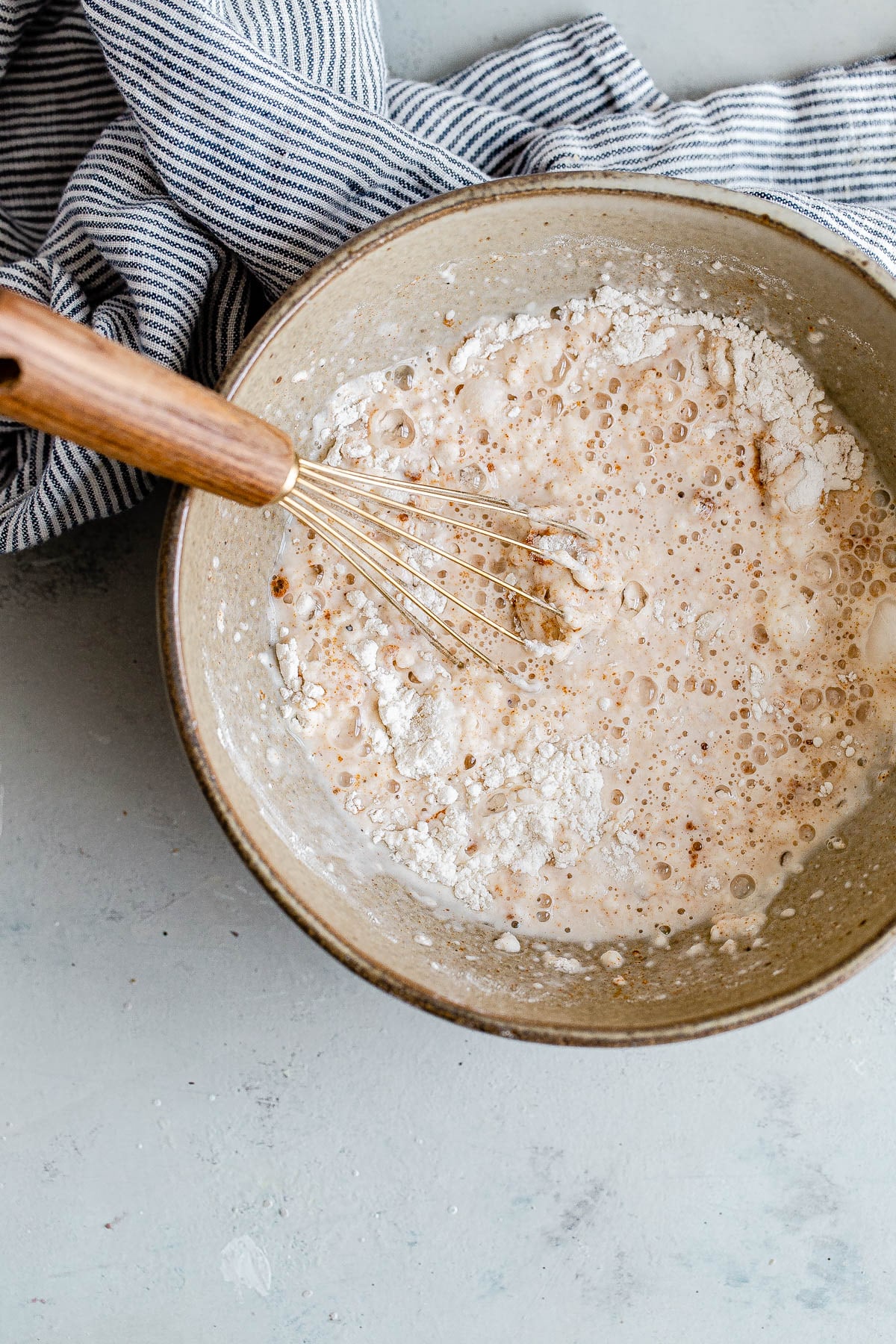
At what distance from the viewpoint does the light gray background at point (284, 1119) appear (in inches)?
34.3

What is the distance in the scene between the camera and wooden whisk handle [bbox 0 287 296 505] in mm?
500

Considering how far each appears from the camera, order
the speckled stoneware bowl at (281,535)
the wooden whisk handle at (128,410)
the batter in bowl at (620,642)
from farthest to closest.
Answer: the batter in bowl at (620,642), the speckled stoneware bowl at (281,535), the wooden whisk handle at (128,410)

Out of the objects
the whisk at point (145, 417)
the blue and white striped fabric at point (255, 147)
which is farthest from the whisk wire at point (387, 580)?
the blue and white striped fabric at point (255, 147)

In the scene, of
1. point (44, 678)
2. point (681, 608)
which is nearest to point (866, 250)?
point (681, 608)

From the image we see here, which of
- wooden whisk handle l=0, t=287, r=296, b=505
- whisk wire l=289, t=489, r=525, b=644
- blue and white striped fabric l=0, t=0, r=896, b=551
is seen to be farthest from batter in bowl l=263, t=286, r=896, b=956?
wooden whisk handle l=0, t=287, r=296, b=505

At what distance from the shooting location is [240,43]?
72 cm

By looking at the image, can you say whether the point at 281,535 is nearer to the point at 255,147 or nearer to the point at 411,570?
the point at 411,570

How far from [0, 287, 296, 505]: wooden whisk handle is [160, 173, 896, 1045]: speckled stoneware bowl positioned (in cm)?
7

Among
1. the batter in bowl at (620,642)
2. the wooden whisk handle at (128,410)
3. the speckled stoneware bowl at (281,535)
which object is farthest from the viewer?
the batter in bowl at (620,642)

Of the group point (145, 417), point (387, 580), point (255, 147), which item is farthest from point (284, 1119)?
point (255, 147)

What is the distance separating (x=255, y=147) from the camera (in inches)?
29.0

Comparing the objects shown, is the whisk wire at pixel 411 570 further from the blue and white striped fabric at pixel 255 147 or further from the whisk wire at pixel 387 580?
the blue and white striped fabric at pixel 255 147

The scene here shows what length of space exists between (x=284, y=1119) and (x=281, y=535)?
48 centimetres

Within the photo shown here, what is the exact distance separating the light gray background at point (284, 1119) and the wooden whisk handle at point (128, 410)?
29cm
